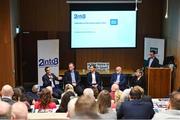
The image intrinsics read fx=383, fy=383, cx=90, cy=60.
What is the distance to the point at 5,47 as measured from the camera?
10242 mm

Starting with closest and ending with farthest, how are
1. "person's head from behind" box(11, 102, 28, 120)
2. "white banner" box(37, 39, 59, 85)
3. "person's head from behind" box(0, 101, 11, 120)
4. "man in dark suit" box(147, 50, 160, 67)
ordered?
"person's head from behind" box(11, 102, 28, 120), "person's head from behind" box(0, 101, 11, 120), "man in dark suit" box(147, 50, 160, 67), "white banner" box(37, 39, 59, 85)

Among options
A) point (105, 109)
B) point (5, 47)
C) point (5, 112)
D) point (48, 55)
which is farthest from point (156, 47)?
point (5, 112)

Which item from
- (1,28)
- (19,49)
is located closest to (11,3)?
(1,28)

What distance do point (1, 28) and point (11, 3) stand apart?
0.81 m

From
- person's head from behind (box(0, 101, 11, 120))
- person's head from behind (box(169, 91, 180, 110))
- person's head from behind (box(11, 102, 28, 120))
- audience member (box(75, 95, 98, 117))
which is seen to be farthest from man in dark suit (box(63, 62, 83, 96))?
audience member (box(75, 95, 98, 117))

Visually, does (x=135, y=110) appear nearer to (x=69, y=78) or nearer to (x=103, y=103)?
(x=103, y=103)

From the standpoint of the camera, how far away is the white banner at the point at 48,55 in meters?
11.3

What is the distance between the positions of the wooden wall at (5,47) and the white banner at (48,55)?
1.14 m

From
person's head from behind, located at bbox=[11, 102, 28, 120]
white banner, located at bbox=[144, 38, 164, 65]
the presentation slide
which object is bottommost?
person's head from behind, located at bbox=[11, 102, 28, 120]

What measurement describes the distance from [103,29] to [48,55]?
189cm

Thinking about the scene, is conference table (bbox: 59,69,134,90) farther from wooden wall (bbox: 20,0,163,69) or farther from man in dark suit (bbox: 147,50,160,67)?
man in dark suit (bbox: 147,50,160,67)

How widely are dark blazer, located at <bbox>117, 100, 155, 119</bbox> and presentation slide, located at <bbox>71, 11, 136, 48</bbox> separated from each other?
7072mm

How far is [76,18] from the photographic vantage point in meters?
11.7

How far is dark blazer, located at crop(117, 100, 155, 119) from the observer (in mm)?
4680
